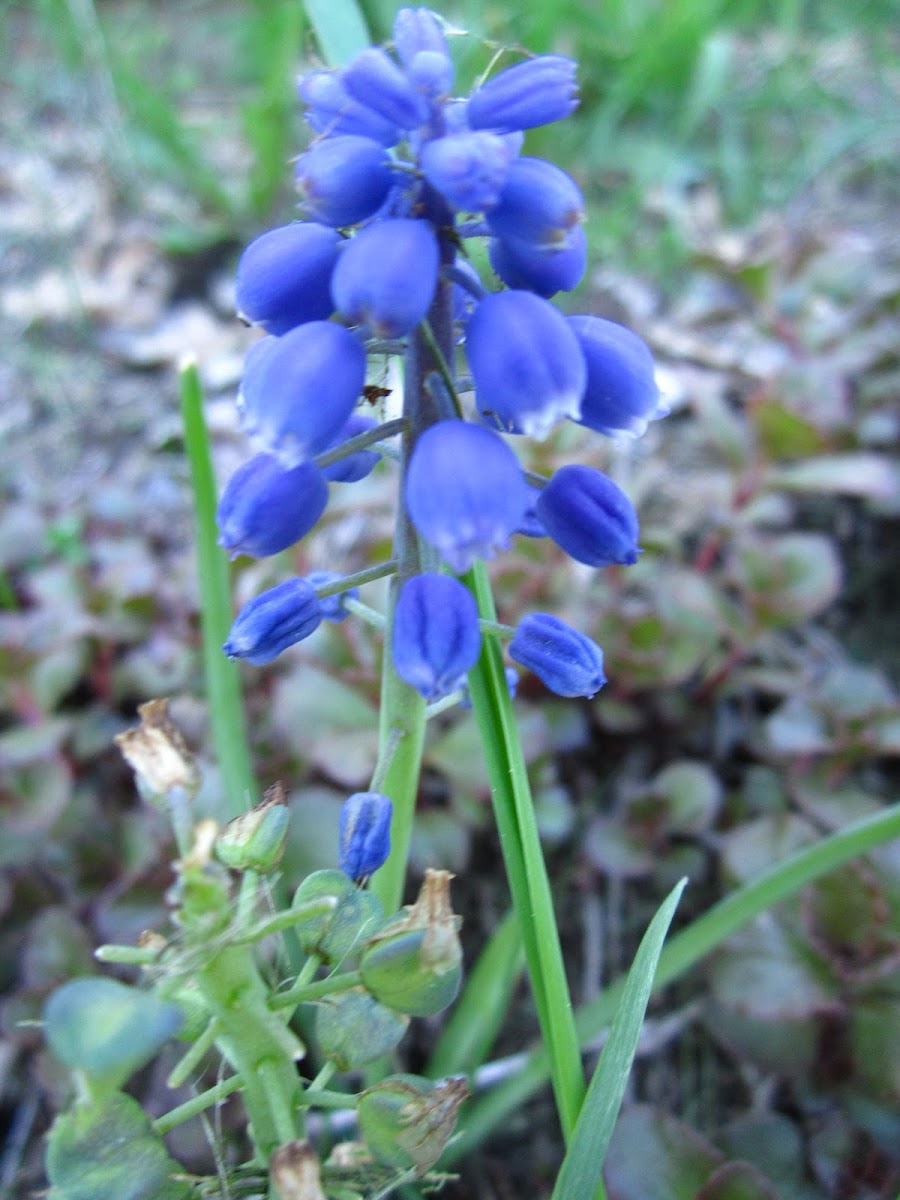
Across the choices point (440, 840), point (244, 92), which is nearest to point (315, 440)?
point (440, 840)

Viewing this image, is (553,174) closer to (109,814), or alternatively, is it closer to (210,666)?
(210,666)

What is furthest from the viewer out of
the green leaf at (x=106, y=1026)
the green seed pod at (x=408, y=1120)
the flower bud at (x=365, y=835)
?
the flower bud at (x=365, y=835)

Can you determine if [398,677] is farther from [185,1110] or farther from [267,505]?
[185,1110]

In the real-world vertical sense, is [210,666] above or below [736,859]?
above

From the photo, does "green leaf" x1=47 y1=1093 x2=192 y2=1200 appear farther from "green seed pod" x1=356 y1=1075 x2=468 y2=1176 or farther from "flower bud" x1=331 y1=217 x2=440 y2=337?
"flower bud" x1=331 y1=217 x2=440 y2=337

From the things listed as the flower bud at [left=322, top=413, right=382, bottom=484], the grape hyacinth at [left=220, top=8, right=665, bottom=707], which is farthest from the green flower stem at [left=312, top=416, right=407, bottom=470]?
the flower bud at [left=322, top=413, right=382, bottom=484]

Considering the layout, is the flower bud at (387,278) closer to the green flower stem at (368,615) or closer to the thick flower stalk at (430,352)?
the thick flower stalk at (430,352)

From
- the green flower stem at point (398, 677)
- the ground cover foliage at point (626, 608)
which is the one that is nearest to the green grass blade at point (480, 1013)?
the ground cover foliage at point (626, 608)
